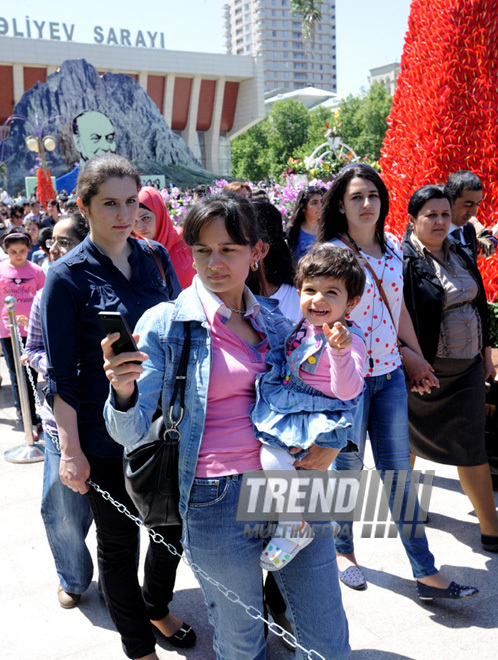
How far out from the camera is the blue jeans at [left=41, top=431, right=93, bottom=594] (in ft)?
10.4

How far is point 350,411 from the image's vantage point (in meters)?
2.03

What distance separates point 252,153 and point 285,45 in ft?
341

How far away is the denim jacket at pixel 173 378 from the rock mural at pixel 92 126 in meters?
40.6

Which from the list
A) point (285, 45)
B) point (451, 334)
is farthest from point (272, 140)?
point (285, 45)

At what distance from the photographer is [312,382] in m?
1.98

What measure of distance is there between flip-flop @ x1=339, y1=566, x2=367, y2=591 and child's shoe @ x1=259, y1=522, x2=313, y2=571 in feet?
5.00

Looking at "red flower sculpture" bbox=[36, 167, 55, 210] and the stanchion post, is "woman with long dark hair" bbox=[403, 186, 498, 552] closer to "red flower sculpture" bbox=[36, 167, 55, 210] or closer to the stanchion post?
the stanchion post

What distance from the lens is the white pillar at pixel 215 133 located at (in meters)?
58.4

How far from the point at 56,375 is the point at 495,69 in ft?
13.6

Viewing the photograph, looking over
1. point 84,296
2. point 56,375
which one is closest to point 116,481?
point 56,375

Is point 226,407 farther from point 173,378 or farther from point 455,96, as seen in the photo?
point 455,96

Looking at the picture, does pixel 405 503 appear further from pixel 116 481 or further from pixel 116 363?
pixel 116 363

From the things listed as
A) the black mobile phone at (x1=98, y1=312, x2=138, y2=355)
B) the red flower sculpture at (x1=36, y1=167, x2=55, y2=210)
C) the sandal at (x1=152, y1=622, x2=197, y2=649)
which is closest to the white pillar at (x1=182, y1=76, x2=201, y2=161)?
the red flower sculpture at (x1=36, y1=167, x2=55, y2=210)

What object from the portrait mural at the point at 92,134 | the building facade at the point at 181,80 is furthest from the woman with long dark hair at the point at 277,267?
the building facade at the point at 181,80
